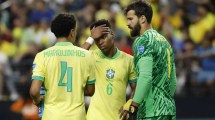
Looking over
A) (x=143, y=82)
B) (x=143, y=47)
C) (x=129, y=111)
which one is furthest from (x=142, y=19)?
(x=129, y=111)

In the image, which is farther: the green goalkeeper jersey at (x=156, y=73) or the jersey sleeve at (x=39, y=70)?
the green goalkeeper jersey at (x=156, y=73)

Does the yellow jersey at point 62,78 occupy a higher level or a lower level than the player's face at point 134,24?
lower

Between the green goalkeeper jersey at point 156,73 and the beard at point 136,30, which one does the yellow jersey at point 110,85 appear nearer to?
the green goalkeeper jersey at point 156,73

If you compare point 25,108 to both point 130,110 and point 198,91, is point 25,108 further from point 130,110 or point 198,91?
point 130,110

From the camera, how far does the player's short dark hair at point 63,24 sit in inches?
299

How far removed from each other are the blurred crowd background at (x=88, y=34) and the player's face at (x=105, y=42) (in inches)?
204

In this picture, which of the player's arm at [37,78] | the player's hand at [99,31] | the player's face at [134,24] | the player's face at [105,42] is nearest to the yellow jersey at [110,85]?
the player's face at [105,42]

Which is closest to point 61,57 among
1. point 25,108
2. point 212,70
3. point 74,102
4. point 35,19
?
point 74,102

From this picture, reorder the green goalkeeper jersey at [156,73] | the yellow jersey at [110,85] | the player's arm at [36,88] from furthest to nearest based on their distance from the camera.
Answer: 1. the yellow jersey at [110,85]
2. the green goalkeeper jersey at [156,73]
3. the player's arm at [36,88]

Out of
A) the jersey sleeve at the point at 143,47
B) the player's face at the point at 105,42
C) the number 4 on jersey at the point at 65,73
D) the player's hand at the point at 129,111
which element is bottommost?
the player's hand at the point at 129,111

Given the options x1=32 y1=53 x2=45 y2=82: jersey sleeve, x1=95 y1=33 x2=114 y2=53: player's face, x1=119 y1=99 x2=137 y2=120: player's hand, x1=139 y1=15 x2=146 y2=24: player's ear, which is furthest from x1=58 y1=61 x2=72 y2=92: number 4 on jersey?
x1=95 y1=33 x2=114 y2=53: player's face

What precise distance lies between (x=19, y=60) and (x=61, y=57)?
29.0 feet

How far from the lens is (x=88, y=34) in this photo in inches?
652

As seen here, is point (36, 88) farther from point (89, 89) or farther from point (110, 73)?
point (110, 73)
